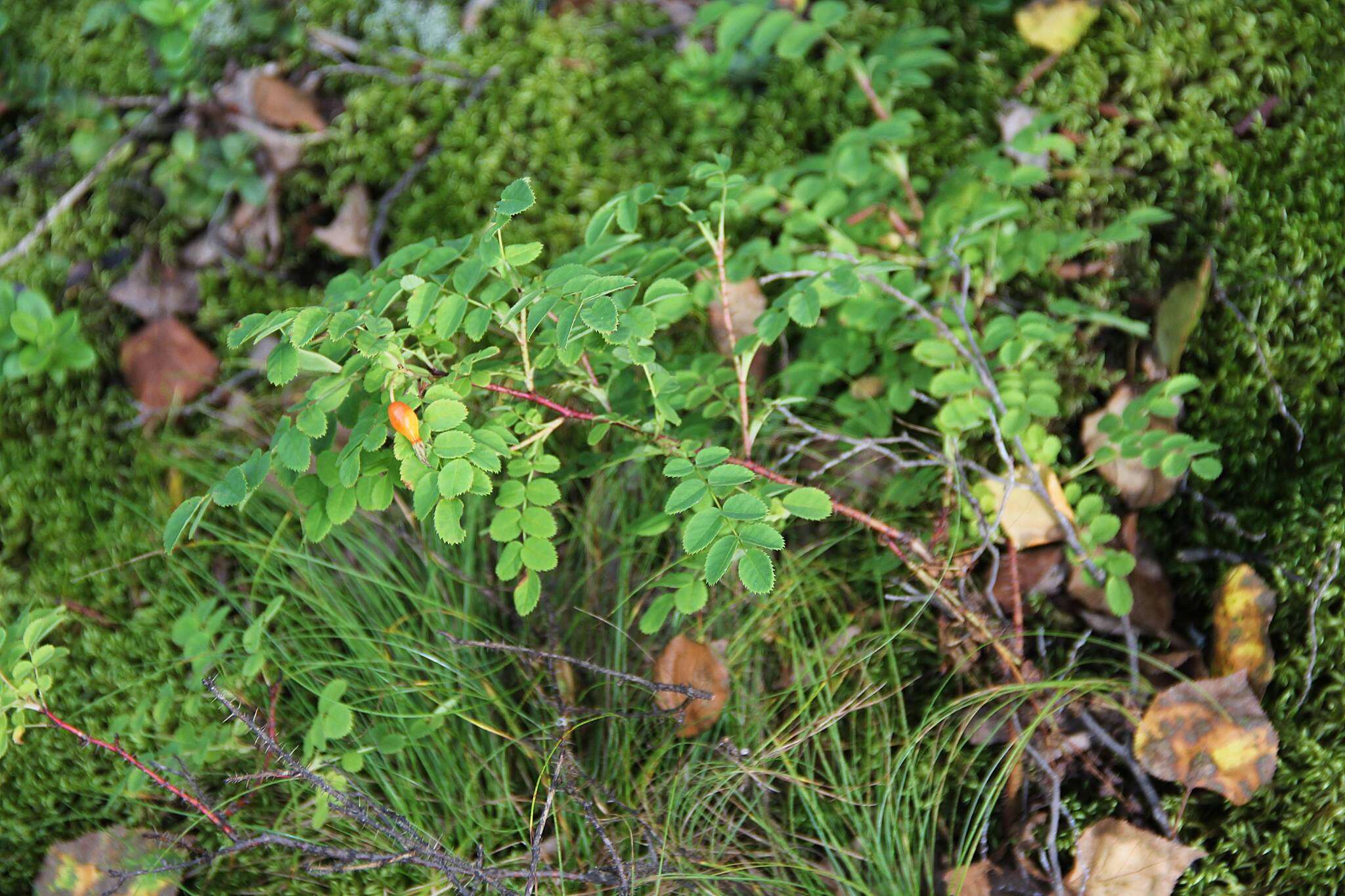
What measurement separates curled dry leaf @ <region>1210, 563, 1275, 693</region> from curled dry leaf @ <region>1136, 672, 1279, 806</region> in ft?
0.24

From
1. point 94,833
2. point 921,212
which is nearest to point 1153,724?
point 921,212

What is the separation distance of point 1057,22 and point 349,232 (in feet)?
6.36

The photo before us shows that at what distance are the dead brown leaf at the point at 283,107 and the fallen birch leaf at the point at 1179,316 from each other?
2275 mm

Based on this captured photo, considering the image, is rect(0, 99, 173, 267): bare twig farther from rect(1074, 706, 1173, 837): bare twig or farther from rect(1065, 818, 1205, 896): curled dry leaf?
rect(1065, 818, 1205, 896): curled dry leaf

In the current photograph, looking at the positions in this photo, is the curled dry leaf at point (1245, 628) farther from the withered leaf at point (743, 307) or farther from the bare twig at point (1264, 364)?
the withered leaf at point (743, 307)

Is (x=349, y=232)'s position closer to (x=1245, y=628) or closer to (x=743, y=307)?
(x=743, y=307)

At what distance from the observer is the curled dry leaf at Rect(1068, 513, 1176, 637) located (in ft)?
6.49

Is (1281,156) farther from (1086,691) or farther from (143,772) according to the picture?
(143,772)

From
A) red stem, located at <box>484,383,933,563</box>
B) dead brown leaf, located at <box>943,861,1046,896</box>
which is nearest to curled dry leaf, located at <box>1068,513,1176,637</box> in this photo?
red stem, located at <box>484,383,933,563</box>

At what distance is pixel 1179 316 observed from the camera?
214 cm

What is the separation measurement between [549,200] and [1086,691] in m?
1.75

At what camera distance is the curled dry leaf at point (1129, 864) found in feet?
5.61

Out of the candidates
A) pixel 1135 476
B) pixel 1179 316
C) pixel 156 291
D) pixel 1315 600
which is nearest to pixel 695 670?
pixel 1135 476

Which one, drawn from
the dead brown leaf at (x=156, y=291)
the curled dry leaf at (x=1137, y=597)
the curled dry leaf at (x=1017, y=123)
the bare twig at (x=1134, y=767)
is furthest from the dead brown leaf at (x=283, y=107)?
the bare twig at (x=1134, y=767)
